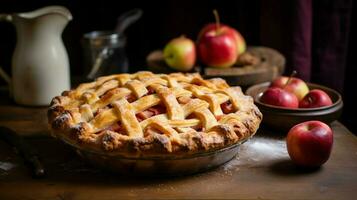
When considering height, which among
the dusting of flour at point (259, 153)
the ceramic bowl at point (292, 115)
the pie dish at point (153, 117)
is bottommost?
the dusting of flour at point (259, 153)

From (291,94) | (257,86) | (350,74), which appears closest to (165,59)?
(257,86)

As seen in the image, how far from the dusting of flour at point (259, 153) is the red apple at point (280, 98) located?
0.09 meters

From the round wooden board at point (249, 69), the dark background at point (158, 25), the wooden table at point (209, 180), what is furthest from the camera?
the dark background at point (158, 25)

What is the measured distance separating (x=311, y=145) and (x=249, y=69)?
511mm

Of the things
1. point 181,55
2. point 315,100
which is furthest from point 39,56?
point 315,100

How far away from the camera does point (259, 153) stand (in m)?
1.11

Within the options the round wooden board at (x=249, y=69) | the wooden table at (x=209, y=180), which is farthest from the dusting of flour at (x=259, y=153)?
the round wooden board at (x=249, y=69)

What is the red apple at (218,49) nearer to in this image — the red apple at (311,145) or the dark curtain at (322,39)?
the dark curtain at (322,39)

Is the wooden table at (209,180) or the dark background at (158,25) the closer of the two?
the wooden table at (209,180)

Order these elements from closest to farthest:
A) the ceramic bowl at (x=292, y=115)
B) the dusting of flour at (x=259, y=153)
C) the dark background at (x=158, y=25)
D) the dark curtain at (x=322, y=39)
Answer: the dusting of flour at (x=259, y=153) → the ceramic bowl at (x=292, y=115) → the dark curtain at (x=322, y=39) → the dark background at (x=158, y=25)

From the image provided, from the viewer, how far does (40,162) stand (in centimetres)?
106

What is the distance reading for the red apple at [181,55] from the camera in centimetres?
152

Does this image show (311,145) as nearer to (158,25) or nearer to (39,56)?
(39,56)

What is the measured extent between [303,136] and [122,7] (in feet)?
3.12
